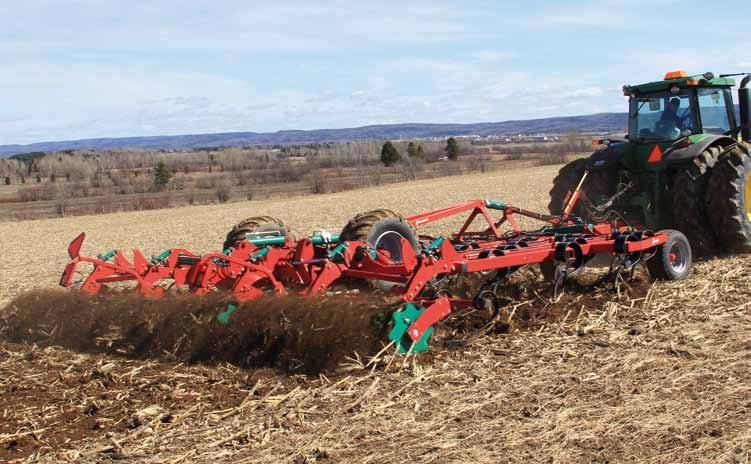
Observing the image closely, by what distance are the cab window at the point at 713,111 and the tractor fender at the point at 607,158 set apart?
0.88 meters

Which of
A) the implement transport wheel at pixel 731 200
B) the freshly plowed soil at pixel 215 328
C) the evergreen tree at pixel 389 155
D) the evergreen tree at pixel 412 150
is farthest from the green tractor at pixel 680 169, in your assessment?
the evergreen tree at pixel 412 150

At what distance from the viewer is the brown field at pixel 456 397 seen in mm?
4062

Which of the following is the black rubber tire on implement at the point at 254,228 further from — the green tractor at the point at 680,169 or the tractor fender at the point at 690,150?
the tractor fender at the point at 690,150

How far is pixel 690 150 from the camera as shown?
28.3ft

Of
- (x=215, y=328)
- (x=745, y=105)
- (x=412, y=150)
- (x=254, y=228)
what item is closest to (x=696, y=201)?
(x=745, y=105)

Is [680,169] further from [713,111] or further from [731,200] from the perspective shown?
Result: [713,111]

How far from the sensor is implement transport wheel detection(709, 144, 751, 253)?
839cm

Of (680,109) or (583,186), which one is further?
(583,186)

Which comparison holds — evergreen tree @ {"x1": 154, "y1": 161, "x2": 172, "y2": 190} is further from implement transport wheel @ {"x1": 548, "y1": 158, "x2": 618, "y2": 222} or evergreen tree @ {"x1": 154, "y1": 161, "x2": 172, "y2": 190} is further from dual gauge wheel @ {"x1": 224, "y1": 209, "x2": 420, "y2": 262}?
dual gauge wheel @ {"x1": 224, "y1": 209, "x2": 420, "y2": 262}

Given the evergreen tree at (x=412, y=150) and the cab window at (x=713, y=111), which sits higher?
the evergreen tree at (x=412, y=150)

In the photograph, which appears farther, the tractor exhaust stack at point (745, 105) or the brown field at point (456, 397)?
the tractor exhaust stack at point (745, 105)

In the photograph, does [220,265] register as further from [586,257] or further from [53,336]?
[586,257]

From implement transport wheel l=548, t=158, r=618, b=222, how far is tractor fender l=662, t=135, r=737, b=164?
741 millimetres

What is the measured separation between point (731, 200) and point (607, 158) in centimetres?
145
